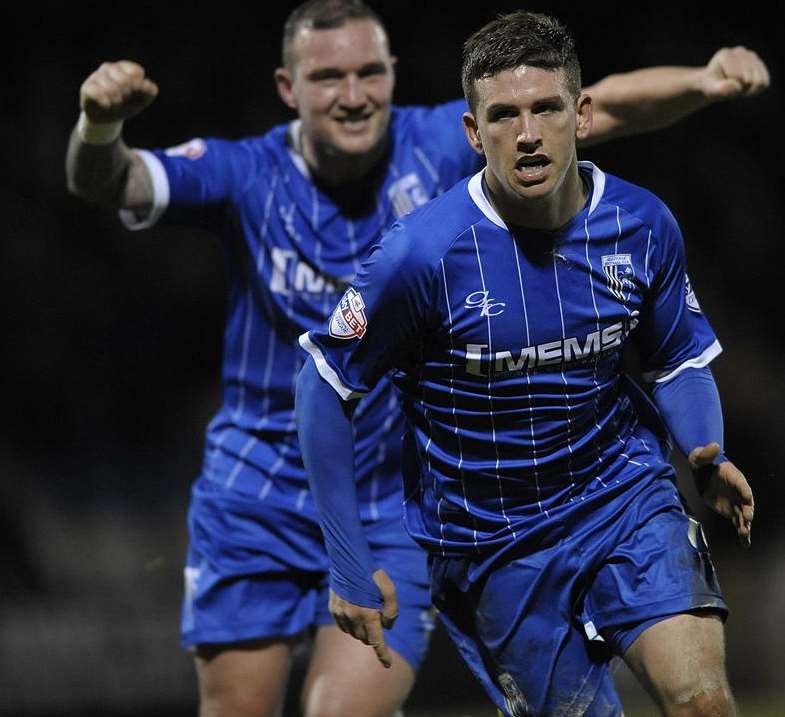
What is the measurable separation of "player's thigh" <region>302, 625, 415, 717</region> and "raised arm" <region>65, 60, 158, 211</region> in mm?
1358

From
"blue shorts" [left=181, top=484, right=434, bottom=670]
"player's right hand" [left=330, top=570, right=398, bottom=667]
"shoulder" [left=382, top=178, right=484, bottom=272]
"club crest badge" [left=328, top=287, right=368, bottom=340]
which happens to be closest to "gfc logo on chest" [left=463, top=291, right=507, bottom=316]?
"shoulder" [left=382, top=178, right=484, bottom=272]

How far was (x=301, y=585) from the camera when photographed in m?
4.00

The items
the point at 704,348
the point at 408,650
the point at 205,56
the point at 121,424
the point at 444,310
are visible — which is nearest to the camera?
the point at 444,310

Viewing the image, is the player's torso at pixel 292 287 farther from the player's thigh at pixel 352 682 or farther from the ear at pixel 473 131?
the ear at pixel 473 131

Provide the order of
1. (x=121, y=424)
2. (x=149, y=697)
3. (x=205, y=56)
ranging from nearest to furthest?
(x=149, y=697), (x=121, y=424), (x=205, y=56)

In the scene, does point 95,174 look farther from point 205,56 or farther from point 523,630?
point 205,56

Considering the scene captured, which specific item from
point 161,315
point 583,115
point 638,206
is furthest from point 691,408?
point 161,315

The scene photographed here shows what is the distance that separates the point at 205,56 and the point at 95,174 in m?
5.12

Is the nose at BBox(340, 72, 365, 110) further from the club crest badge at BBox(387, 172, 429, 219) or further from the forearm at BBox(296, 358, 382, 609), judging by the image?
the forearm at BBox(296, 358, 382, 609)

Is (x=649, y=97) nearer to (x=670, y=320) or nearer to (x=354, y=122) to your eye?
(x=354, y=122)

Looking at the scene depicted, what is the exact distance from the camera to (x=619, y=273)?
298 cm

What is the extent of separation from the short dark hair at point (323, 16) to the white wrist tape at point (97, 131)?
0.59m

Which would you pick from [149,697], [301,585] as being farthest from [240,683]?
[149,697]

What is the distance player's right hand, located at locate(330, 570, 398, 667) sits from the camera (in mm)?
2990
